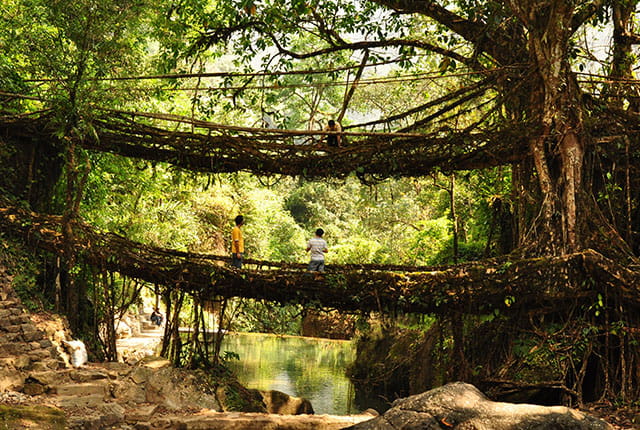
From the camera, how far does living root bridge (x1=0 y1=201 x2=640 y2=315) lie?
22.9 ft

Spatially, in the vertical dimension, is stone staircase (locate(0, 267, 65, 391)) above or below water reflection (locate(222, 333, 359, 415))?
above

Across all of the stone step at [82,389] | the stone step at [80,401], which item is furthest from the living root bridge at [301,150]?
the stone step at [80,401]

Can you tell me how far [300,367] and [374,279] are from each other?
11032 millimetres

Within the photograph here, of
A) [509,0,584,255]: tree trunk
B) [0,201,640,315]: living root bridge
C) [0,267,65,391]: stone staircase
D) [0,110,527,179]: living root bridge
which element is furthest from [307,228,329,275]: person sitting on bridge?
[0,267,65,391]: stone staircase

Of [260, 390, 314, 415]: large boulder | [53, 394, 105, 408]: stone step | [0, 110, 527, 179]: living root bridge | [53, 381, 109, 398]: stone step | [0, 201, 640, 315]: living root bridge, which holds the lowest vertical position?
[260, 390, 314, 415]: large boulder

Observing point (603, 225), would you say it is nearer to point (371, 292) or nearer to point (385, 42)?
point (371, 292)

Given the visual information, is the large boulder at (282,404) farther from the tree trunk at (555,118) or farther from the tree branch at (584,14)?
the tree branch at (584,14)

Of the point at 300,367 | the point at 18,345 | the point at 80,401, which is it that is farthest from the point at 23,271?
the point at 300,367

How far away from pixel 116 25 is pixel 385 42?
488 centimetres

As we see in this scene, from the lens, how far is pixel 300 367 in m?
17.9

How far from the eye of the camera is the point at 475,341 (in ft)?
27.3

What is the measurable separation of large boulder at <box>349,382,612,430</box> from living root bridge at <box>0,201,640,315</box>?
2006mm

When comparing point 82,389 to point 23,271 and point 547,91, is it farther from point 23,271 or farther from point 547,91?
point 547,91

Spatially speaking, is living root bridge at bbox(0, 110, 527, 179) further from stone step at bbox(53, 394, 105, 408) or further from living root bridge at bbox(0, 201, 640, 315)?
stone step at bbox(53, 394, 105, 408)
